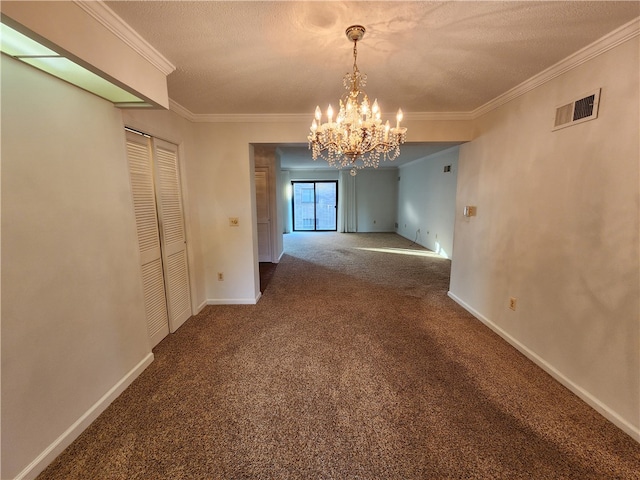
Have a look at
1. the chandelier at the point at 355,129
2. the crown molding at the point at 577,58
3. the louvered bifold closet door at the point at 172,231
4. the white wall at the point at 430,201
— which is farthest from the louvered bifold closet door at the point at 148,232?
the white wall at the point at 430,201

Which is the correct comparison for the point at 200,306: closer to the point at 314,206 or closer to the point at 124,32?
the point at 124,32

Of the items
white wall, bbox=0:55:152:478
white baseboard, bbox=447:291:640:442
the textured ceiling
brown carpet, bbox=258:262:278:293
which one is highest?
the textured ceiling

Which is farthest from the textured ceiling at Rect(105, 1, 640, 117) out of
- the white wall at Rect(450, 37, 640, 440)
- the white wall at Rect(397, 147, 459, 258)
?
the white wall at Rect(397, 147, 459, 258)

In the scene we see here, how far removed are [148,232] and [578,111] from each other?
11.6 feet

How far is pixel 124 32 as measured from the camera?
1.51 m

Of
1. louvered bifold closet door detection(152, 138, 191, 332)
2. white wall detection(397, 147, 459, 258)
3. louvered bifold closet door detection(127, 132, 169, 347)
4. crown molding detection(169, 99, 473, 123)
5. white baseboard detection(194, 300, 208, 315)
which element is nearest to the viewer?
louvered bifold closet door detection(127, 132, 169, 347)

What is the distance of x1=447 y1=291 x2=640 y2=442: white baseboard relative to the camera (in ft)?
5.27

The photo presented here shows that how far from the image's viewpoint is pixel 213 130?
3.20m

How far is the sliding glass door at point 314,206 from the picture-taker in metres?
9.87

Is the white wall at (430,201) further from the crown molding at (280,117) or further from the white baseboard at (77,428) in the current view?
the white baseboard at (77,428)

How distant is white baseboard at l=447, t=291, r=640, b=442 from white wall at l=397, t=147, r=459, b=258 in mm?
2976

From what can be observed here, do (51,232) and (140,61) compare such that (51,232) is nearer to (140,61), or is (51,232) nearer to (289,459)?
(140,61)

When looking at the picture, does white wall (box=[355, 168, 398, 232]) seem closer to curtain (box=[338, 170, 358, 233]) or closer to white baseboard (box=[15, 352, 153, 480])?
curtain (box=[338, 170, 358, 233])

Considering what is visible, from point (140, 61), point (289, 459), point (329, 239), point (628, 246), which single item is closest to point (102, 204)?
point (140, 61)
